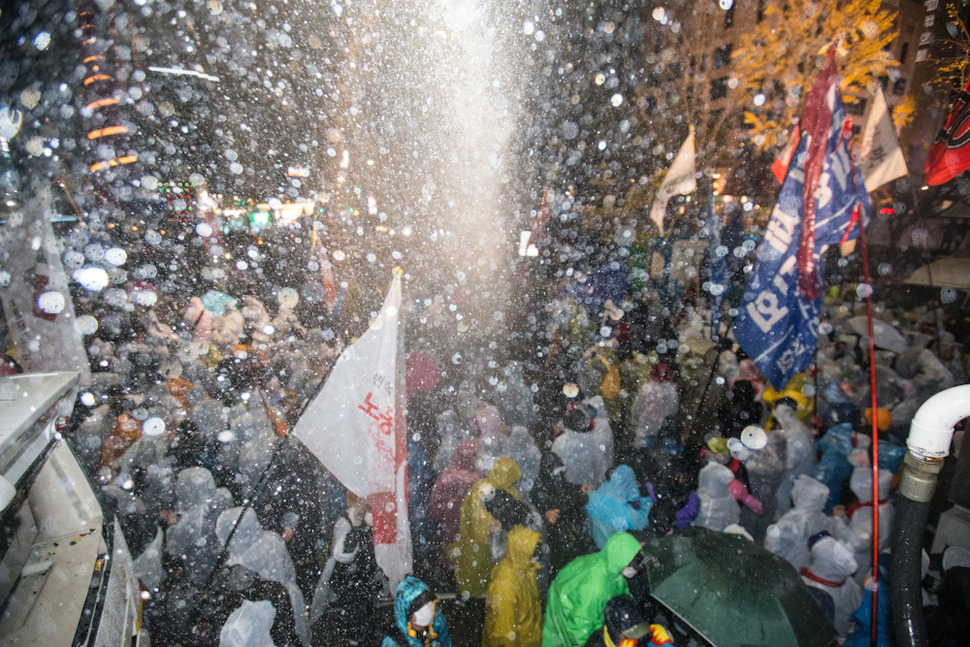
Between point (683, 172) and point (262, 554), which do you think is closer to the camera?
point (262, 554)

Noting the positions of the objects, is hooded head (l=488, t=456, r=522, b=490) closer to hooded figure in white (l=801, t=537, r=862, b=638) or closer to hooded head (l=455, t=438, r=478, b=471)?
hooded head (l=455, t=438, r=478, b=471)

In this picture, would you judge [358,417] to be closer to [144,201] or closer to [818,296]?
[818,296]

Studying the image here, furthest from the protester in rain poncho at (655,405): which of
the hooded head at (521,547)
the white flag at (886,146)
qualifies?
the white flag at (886,146)

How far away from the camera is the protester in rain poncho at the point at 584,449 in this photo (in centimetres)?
370

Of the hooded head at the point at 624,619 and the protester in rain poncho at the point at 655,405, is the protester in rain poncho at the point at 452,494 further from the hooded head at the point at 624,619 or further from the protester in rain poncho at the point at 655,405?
the protester in rain poncho at the point at 655,405

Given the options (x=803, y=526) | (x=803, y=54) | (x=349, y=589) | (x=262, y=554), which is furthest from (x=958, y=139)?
(x=803, y=54)

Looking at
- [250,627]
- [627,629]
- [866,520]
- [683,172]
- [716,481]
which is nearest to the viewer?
[627,629]

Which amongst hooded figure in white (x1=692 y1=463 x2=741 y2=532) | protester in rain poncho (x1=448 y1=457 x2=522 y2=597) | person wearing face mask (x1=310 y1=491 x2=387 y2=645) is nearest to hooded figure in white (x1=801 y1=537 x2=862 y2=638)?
hooded figure in white (x1=692 y1=463 x2=741 y2=532)

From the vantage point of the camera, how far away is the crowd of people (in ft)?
8.72

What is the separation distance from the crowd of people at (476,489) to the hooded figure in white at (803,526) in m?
0.01

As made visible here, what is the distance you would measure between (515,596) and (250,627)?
1.67 m

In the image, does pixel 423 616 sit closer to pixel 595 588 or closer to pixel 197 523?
pixel 595 588

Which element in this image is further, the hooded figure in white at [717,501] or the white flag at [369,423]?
the hooded figure in white at [717,501]

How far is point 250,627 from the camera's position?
2.40 meters
